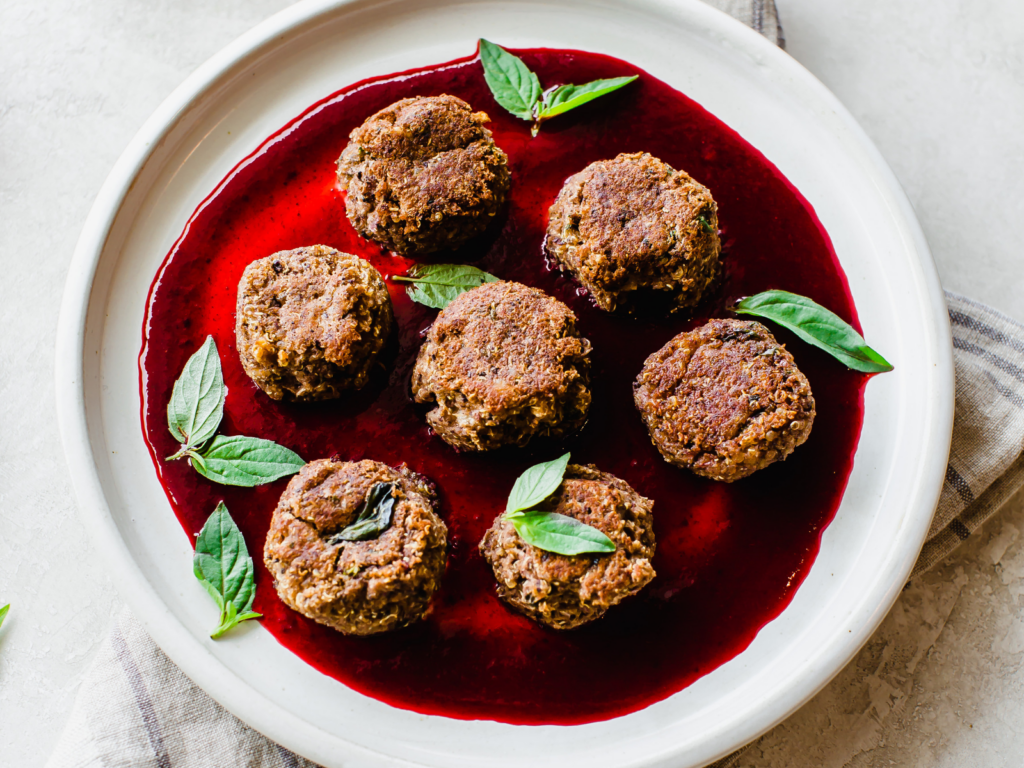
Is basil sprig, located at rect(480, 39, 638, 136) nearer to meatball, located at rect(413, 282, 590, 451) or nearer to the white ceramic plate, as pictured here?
the white ceramic plate

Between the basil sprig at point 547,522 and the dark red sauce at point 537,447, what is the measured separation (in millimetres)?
328

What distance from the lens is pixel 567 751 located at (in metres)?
2.97

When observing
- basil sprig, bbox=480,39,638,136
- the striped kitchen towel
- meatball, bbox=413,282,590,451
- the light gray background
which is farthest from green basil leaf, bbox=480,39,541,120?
the striped kitchen towel

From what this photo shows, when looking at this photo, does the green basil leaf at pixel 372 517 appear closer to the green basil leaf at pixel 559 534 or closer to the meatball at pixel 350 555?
the meatball at pixel 350 555

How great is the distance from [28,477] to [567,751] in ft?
8.83

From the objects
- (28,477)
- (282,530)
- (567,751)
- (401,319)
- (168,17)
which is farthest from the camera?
(168,17)

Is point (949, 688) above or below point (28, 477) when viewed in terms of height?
below

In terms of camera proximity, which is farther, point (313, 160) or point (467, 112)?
point (313, 160)

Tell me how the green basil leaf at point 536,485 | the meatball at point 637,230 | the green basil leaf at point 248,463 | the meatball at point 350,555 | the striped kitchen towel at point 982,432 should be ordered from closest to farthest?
the meatball at point 350,555 < the green basil leaf at point 536,485 < the meatball at point 637,230 < the green basil leaf at point 248,463 < the striped kitchen towel at point 982,432

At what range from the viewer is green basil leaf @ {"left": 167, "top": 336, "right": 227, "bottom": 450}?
3121 millimetres

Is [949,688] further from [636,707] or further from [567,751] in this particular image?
[567,751]

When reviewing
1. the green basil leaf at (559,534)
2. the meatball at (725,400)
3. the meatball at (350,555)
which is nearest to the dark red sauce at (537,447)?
the meatball at (725,400)

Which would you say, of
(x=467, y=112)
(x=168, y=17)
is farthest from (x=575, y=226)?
(x=168, y=17)

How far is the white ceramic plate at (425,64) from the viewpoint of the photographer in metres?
2.98
